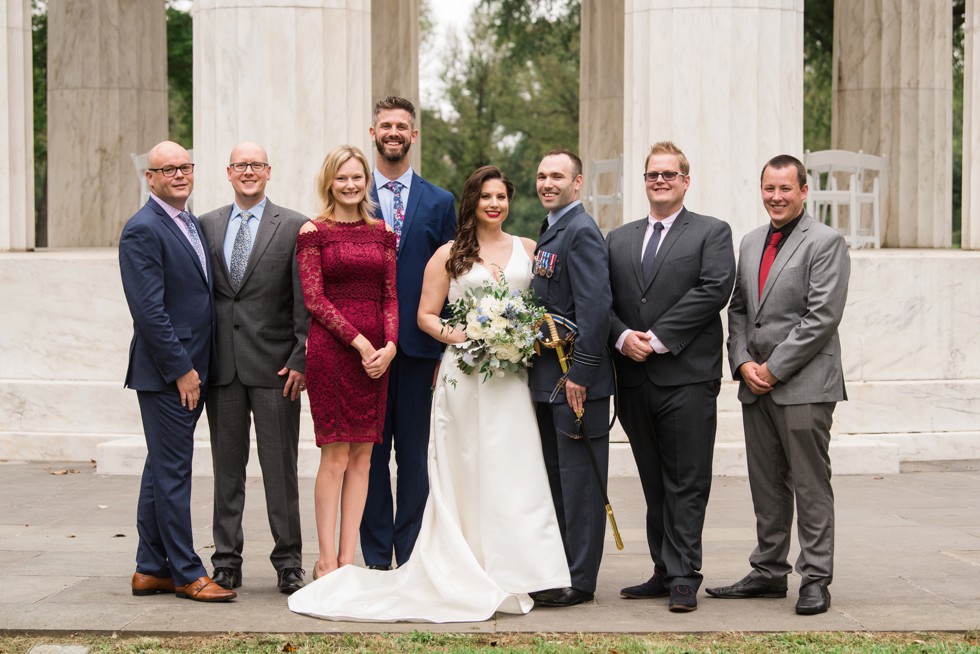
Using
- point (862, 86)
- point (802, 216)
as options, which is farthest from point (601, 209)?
point (802, 216)

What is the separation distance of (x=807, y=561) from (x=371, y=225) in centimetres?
283

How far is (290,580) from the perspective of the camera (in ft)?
23.8

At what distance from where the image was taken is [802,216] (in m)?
7.08

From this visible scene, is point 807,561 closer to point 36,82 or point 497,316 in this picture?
point 497,316

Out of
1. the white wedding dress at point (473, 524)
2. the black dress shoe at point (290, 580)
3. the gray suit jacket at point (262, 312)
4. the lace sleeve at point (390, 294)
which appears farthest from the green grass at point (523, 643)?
the lace sleeve at point (390, 294)

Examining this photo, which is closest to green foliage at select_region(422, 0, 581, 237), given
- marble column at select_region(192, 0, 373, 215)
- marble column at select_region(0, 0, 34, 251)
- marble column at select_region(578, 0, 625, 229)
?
marble column at select_region(578, 0, 625, 229)

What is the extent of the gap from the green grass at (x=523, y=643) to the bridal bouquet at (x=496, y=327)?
1426 millimetres

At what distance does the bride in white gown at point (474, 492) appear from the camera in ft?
22.5

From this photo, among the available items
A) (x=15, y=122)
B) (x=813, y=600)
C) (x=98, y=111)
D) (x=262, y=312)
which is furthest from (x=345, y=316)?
(x=98, y=111)

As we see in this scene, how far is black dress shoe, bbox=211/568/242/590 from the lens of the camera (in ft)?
24.0

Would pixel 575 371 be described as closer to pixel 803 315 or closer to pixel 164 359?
pixel 803 315

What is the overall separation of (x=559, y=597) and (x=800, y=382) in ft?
5.38

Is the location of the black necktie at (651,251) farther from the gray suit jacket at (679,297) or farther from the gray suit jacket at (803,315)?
the gray suit jacket at (803,315)

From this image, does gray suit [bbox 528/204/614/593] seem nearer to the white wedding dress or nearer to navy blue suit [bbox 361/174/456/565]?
the white wedding dress
